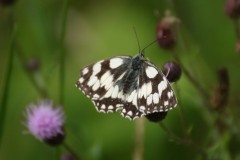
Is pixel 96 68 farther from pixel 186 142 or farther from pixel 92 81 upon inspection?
pixel 186 142

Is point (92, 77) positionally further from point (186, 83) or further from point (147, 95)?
point (186, 83)

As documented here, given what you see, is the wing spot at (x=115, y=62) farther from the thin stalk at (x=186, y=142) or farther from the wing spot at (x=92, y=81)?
the thin stalk at (x=186, y=142)

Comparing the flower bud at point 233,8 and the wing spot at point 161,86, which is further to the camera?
the flower bud at point 233,8

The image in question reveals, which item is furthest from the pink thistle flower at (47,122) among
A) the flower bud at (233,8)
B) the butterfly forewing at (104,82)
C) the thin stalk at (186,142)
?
the flower bud at (233,8)

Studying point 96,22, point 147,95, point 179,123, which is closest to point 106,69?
point 147,95

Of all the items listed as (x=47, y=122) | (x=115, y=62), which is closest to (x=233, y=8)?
(x=115, y=62)

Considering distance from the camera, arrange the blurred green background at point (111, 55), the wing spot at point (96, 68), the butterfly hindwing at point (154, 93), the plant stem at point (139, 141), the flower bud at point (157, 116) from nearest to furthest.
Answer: the butterfly hindwing at point (154, 93), the flower bud at point (157, 116), the wing spot at point (96, 68), the plant stem at point (139, 141), the blurred green background at point (111, 55)

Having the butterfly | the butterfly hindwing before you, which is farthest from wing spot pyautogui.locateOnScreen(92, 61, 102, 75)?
the butterfly hindwing
